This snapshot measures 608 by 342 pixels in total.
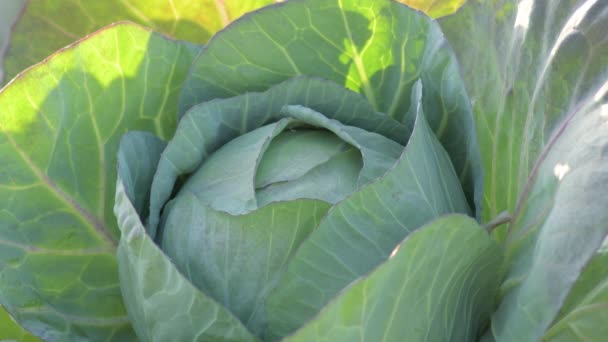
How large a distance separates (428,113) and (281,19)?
1.08ft

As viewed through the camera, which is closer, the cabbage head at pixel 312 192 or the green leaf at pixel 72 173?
the cabbage head at pixel 312 192

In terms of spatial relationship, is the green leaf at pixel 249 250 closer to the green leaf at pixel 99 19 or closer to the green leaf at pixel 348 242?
the green leaf at pixel 348 242

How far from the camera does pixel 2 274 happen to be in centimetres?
123

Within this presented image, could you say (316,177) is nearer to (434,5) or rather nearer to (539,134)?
(539,134)

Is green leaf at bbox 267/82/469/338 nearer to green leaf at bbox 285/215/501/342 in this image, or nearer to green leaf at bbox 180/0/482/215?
green leaf at bbox 285/215/501/342

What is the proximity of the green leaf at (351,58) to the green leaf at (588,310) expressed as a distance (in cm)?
27

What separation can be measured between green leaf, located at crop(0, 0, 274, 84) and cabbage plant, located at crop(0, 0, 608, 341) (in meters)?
0.28

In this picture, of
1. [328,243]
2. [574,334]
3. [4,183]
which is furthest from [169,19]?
[574,334]

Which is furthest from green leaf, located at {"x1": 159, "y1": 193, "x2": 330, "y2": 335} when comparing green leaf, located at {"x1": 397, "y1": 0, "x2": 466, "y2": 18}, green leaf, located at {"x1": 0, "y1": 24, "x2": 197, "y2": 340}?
green leaf, located at {"x1": 397, "y1": 0, "x2": 466, "y2": 18}

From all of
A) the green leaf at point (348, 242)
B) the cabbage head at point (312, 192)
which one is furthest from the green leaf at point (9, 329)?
the green leaf at point (348, 242)

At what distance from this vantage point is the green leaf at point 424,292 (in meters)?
0.78

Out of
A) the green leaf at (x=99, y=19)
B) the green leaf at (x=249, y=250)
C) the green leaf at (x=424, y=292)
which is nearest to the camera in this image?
the green leaf at (x=424, y=292)

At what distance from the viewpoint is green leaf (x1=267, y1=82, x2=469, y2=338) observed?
98 cm

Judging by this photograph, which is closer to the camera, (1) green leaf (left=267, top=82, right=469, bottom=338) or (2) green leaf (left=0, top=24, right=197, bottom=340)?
(1) green leaf (left=267, top=82, right=469, bottom=338)
